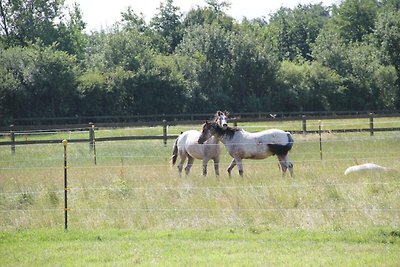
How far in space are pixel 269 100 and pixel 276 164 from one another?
3857 cm

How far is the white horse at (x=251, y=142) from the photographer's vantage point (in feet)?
68.9

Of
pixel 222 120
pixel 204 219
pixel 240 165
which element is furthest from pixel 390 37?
pixel 204 219

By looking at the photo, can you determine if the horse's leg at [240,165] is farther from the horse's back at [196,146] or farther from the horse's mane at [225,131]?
the horse's mane at [225,131]

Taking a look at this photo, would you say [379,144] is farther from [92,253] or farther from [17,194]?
[92,253]

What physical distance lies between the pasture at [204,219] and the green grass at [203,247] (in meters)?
0.02

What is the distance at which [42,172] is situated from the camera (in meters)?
22.0

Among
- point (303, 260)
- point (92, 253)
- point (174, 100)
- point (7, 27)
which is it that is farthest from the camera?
point (7, 27)

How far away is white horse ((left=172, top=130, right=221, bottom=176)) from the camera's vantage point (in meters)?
21.4

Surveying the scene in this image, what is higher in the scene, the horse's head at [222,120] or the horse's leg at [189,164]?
the horse's head at [222,120]

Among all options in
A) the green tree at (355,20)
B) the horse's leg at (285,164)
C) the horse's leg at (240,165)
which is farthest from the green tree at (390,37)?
the horse's leg at (240,165)

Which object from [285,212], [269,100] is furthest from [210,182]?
[269,100]

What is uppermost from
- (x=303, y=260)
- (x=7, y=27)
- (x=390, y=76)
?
(x=7, y=27)

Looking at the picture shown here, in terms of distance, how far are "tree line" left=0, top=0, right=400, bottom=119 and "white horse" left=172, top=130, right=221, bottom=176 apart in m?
29.3

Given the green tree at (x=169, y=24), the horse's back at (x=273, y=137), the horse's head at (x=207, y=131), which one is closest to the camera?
the horse's back at (x=273, y=137)
